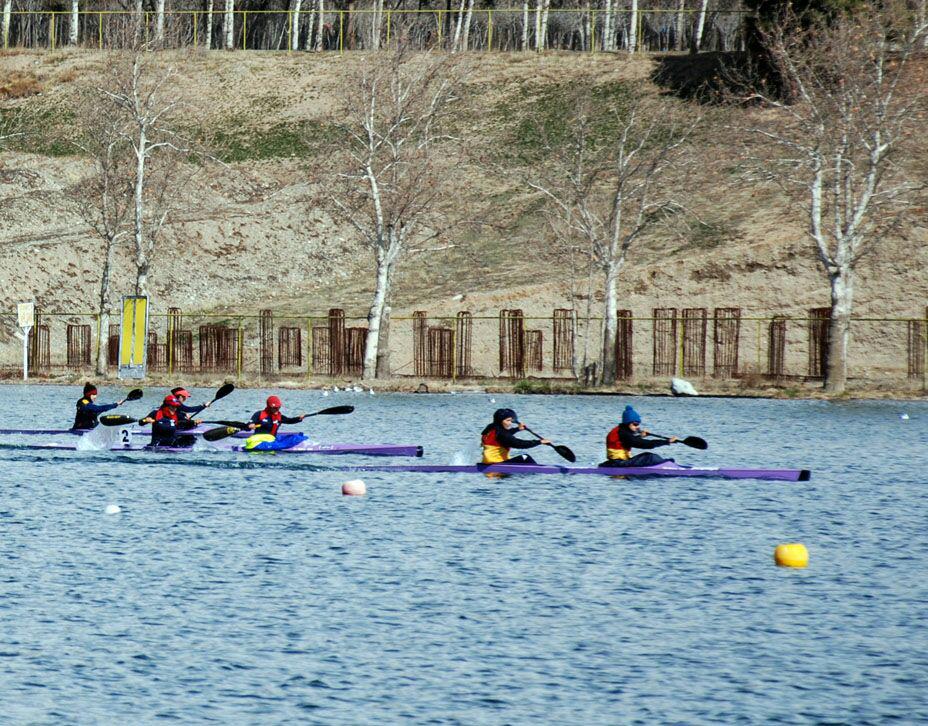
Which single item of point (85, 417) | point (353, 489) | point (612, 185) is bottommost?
point (353, 489)

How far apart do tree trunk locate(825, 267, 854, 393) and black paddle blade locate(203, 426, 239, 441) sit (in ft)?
90.3

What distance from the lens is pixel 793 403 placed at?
2240 inches

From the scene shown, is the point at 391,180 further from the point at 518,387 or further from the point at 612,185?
the point at 612,185

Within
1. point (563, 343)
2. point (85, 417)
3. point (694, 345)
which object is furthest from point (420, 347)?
point (85, 417)

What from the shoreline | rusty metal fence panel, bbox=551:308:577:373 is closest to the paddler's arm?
the shoreline

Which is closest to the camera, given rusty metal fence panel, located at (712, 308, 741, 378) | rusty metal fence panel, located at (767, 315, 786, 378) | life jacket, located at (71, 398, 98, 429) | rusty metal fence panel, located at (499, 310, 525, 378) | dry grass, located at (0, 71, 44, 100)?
life jacket, located at (71, 398, 98, 429)

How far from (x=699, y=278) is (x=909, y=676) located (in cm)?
6039

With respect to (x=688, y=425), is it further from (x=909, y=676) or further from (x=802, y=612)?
(x=909, y=676)

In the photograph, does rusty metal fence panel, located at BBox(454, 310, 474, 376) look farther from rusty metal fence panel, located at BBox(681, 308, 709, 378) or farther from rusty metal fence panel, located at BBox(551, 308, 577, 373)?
rusty metal fence panel, located at BBox(681, 308, 709, 378)

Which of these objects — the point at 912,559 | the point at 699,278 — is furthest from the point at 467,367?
the point at 912,559

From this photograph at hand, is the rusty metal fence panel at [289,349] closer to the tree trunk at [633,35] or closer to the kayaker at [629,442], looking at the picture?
the kayaker at [629,442]

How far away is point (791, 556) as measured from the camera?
22.8 meters

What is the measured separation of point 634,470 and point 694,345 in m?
42.1

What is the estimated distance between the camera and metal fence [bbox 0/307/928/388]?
66.0 meters
